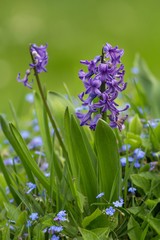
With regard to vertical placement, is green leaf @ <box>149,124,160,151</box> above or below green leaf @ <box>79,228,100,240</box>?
above

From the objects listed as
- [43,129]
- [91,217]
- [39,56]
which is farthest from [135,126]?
[91,217]

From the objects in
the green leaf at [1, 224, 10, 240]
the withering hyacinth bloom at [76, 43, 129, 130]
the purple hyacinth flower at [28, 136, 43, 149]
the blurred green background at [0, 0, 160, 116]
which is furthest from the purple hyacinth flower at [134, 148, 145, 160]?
the blurred green background at [0, 0, 160, 116]

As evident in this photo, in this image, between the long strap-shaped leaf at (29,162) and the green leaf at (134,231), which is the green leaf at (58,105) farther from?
the green leaf at (134,231)

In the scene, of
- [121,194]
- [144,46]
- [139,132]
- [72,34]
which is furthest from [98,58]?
[72,34]

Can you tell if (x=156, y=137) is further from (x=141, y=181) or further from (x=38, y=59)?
(x=38, y=59)

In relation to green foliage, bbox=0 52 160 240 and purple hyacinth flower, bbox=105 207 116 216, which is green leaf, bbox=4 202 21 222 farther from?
purple hyacinth flower, bbox=105 207 116 216
